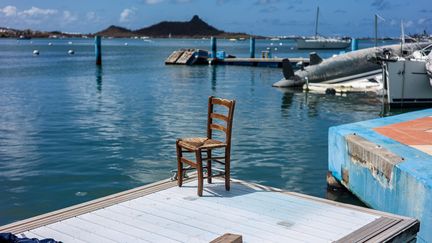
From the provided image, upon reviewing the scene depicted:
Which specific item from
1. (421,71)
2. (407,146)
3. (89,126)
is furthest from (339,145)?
(421,71)

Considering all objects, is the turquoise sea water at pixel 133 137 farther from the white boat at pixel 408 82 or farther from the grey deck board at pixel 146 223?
the grey deck board at pixel 146 223

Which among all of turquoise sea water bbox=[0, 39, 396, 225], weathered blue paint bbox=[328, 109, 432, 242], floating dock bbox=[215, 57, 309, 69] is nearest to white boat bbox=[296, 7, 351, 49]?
floating dock bbox=[215, 57, 309, 69]

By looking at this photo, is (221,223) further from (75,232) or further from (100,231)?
(75,232)

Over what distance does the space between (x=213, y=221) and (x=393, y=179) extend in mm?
2857

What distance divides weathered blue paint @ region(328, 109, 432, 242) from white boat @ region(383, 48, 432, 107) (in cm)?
1193

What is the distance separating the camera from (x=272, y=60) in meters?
53.6

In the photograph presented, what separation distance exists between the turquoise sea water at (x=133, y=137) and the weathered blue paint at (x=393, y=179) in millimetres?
1319

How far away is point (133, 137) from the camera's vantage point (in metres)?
16.9

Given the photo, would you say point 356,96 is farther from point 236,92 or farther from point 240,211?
point 240,211

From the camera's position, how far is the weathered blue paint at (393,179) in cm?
675

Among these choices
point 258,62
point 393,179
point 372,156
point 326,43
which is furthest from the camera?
point 326,43

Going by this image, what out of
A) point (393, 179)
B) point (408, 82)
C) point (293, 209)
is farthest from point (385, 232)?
point (408, 82)

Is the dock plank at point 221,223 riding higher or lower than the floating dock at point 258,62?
lower

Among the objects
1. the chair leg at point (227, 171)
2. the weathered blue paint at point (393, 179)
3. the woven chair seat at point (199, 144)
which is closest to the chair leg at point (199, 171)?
the woven chair seat at point (199, 144)
